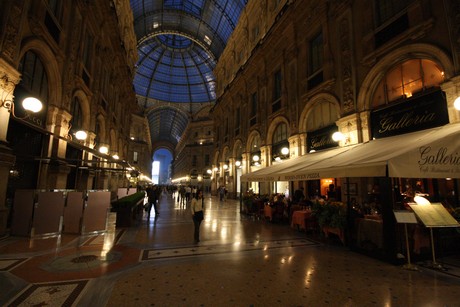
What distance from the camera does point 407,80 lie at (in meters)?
8.87

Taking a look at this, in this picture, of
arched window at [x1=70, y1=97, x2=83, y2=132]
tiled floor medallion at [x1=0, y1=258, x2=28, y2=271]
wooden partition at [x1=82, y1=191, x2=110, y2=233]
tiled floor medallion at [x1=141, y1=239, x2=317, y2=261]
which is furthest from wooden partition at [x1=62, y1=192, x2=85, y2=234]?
arched window at [x1=70, y1=97, x2=83, y2=132]

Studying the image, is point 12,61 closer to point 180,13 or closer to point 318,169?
point 318,169

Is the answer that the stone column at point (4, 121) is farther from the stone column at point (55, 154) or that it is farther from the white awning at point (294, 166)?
the white awning at point (294, 166)

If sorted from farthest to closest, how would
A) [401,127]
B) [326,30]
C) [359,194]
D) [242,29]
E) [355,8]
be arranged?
[242,29]
[326,30]
[355,8]
[359,194]
[401,127]

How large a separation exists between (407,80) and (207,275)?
9.85 metres

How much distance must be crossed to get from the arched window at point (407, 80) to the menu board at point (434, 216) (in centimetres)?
465

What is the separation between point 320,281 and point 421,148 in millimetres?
3702

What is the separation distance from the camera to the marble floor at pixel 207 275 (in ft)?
11.9

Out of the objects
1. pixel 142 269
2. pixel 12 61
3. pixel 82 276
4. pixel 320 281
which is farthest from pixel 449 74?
pixel 12 61

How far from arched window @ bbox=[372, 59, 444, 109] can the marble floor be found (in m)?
5.84

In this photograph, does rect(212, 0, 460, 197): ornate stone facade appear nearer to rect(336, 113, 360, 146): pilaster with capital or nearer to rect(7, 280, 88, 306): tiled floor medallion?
rect(336, 113, 360, 146): pilaster with capital

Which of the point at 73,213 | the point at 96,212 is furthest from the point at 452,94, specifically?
the point at 73,213

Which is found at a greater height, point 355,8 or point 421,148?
point 355,8

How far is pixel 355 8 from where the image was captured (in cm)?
1151
